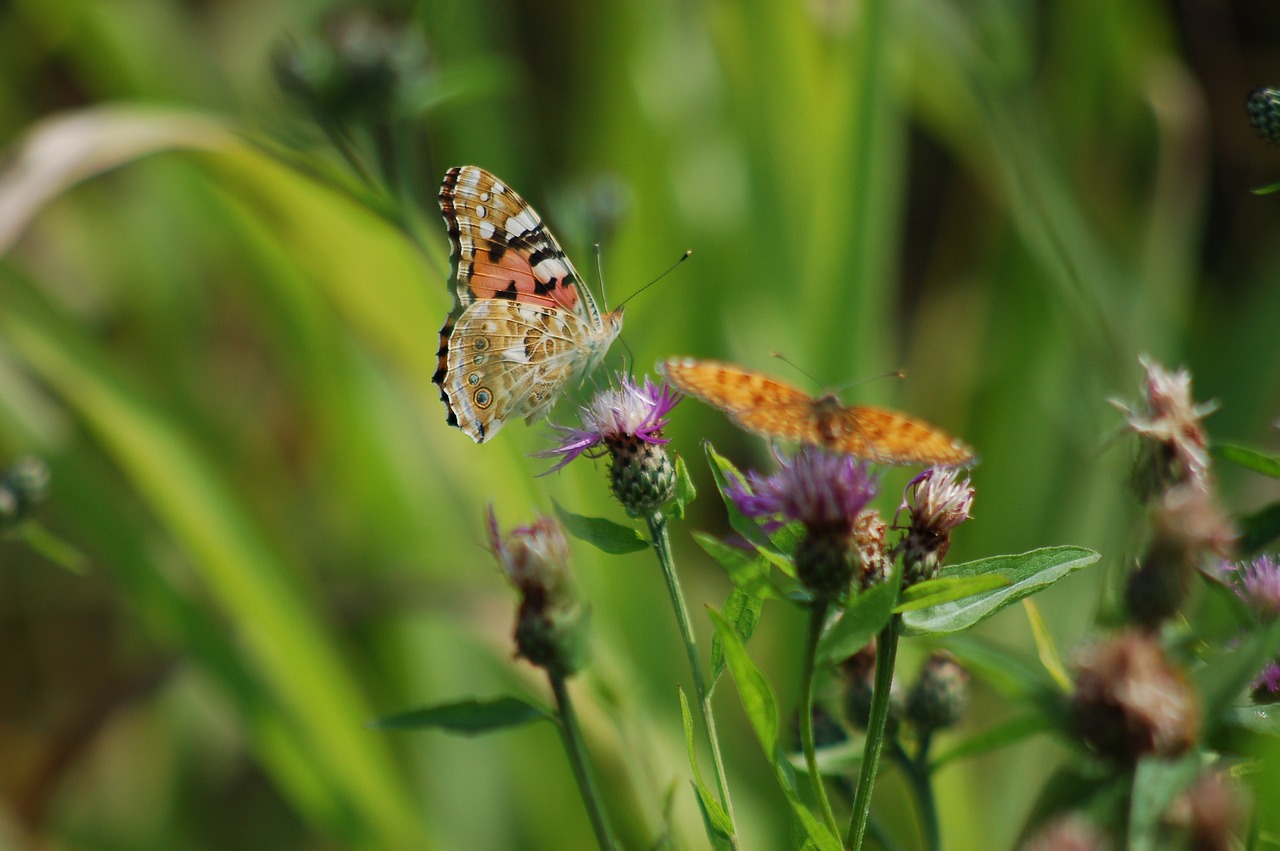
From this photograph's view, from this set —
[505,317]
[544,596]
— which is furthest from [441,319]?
[544,596]

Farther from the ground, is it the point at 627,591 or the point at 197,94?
the point at 197,94

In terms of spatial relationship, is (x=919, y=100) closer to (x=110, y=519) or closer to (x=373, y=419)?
(x=373, y=419)

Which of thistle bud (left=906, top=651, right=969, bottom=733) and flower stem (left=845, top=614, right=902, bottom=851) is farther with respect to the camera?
thistle bud (left=906, top=651, right=969, bottom=733)

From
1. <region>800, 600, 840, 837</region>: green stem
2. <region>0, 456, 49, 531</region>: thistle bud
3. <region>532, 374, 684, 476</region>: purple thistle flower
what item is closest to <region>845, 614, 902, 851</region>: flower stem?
<region>800, 600, 840, 837</region>: green stem

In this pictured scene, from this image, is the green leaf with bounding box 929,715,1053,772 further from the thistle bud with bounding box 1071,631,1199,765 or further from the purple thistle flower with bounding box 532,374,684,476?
the purple thistle flower with bounding box 532,374,684,476

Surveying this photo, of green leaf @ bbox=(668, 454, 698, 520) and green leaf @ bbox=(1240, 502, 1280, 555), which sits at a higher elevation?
green leaf @ bbox=(668, 454, 698, 520)

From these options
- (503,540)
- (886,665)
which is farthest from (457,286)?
(886,665)
